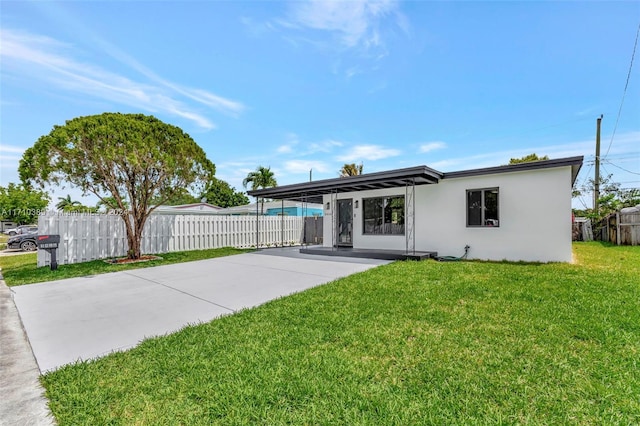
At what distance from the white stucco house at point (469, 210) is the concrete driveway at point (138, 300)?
109 inches

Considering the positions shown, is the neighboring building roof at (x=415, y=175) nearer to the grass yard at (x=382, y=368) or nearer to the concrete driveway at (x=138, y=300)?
the concrete driveway at (x=138, y=300)

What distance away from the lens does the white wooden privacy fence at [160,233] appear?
31.5ft

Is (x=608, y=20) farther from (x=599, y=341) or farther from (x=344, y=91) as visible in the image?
(x=599, y=341)

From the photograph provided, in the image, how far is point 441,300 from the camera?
182 inches

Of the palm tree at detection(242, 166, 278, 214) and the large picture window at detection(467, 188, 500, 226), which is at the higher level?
the palm tree at detection(242, 166, 278, 214)

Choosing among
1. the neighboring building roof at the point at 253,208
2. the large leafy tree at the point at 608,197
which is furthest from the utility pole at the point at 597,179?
the neighboring building roof at the point at 253,208

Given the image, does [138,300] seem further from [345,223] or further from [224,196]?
[224,196]

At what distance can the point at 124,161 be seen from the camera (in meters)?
9.28

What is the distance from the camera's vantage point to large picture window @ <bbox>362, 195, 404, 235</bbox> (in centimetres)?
1075

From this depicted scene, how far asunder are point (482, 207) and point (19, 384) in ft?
33.2

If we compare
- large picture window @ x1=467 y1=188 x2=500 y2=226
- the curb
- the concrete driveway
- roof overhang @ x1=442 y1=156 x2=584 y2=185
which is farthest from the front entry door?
the curb

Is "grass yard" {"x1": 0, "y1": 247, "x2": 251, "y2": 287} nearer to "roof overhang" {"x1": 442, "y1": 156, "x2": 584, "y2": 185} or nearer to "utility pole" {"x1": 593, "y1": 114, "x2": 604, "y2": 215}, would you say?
"roof overhang" {"x1": 442, "y1": 156, "x2": 584, "y2": 185}

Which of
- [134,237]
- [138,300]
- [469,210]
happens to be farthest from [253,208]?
[138,300]

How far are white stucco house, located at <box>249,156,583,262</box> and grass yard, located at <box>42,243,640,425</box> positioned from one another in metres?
3.88
